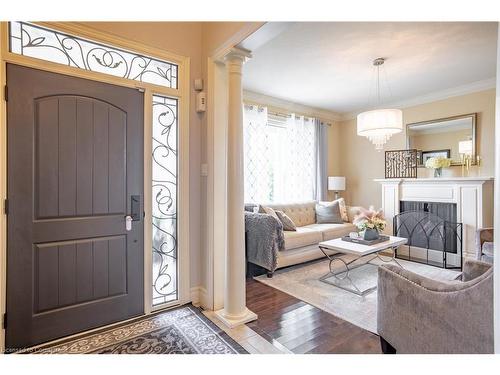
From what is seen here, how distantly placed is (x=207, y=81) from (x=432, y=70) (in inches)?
121

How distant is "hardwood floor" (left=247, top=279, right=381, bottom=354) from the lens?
75.4 inches

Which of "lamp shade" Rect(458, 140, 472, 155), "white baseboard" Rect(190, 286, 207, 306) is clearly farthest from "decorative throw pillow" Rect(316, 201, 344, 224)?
"white baseboard" Rect(190, 286, 207, 306)

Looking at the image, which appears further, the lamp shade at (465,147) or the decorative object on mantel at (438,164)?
the decorative object on mantel at (438,164)

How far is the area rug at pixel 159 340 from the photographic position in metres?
1.86

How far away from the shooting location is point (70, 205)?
203 centimetres

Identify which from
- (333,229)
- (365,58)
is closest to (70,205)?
(365,58)

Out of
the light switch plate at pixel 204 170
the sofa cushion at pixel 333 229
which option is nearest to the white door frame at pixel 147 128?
the light switch plate at pixel 204 170

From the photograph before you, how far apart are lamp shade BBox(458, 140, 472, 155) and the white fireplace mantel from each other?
1.63 ft

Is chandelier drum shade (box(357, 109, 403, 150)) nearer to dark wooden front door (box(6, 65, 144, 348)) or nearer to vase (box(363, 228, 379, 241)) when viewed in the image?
vase (box(363, 228, 379, 241))

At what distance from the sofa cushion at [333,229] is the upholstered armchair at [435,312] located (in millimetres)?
2378

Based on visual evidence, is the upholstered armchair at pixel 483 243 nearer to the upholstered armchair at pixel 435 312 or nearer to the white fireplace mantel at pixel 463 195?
the white fireplace mantel at pixel 463 195

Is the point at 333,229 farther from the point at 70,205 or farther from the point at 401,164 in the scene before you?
the point at 70,205
